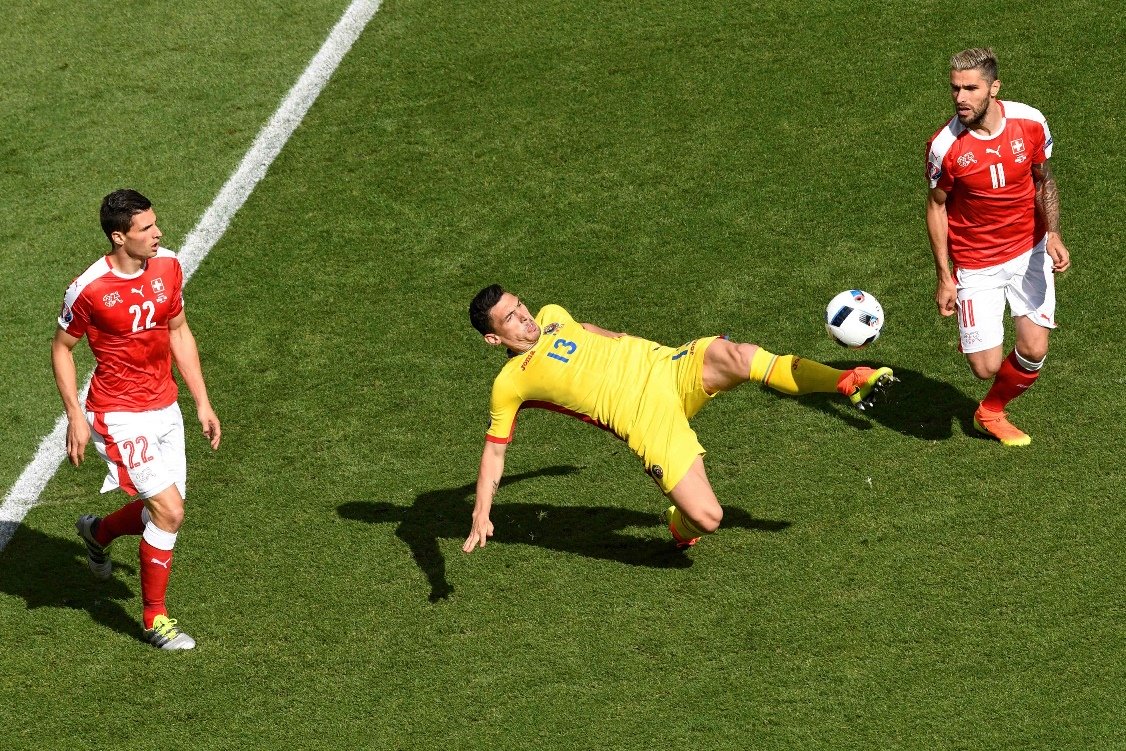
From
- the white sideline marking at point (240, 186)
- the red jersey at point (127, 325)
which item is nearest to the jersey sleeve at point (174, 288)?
the red jersey at point (127, 325)

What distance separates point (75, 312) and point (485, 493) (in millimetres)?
2557

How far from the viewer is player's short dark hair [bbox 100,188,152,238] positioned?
24.8 ft

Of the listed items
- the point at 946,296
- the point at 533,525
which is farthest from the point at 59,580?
the point at 946,296

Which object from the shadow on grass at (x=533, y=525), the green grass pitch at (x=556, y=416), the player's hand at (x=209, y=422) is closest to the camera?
the green grass pitch at (x=556, y=416)

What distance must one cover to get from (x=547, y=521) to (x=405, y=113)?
5292 millimetres

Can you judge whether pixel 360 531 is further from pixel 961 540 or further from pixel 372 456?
pixel 961 540

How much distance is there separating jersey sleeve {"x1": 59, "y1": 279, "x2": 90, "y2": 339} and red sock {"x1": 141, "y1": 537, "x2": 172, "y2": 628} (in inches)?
50.9

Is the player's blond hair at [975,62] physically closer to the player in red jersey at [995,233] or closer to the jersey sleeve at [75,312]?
the player in red jersey at [995,233]

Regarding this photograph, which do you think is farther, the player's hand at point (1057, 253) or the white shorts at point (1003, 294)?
the white shorts at point (1003, 294)

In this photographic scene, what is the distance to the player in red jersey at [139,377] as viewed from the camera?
7.77 m

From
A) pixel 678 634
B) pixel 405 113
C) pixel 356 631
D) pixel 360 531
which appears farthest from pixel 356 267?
pixel 678 634

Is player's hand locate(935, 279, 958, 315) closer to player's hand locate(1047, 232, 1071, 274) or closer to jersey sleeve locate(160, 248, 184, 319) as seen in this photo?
player's hand locate(1047, 232, 1071, 274)

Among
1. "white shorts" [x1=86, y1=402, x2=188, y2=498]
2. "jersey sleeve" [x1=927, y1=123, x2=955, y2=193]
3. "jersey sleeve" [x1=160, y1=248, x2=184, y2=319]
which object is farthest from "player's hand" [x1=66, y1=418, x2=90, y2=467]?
"jersey sleeve" [x1=927, y1=123, x2=955, y2=193]

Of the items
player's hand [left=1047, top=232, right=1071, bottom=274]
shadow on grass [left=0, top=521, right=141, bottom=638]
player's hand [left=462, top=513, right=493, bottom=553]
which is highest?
player's hand [left=1047, top=232, right=1071, bottom=274]
